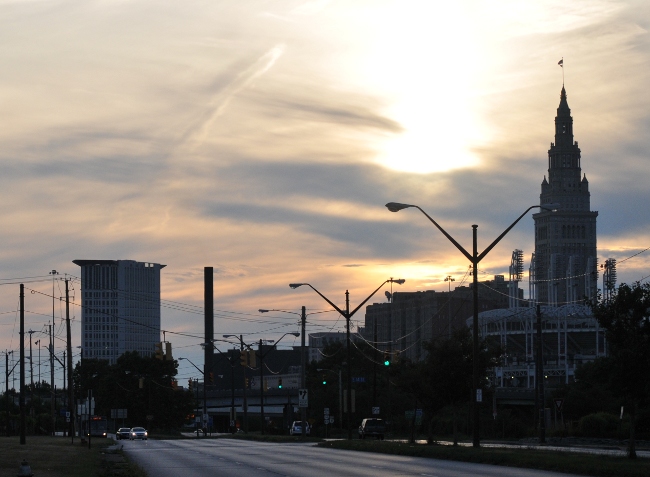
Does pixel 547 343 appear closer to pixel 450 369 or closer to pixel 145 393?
pixel 145 393

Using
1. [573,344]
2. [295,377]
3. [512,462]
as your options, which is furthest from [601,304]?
[573,344]

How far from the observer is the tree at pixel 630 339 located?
3359cm

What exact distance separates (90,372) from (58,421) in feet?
31.5

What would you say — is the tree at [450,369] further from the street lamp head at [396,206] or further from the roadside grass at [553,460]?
the street lamp head at [396,206]

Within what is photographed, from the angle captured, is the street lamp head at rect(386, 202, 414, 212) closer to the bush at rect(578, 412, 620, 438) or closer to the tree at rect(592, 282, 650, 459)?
the tree at rect(592, 282, 650, 459)

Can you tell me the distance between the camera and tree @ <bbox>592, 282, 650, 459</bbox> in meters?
33.6

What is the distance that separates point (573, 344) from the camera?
19575 cm

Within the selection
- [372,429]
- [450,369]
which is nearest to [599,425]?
[372,429]

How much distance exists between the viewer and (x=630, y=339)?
33.9m

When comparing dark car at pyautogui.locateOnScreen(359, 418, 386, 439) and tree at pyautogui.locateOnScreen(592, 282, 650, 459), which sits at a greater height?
tree at pyautogui.locateOnScreen(592, 282, 650, 459)

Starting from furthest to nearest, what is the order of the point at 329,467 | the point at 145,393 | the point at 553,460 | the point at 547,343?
the point at 547,343 → the point at 145,393 → the point at 329,467 → the point at 553,460

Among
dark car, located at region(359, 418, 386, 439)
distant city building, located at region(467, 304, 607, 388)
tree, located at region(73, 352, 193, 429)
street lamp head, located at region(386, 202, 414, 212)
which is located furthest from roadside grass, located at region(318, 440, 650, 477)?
distant city building, located at region(467, 304, 607, 388)

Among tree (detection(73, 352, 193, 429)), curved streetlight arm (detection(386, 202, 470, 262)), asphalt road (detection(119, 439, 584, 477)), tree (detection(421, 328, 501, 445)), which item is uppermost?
curved streetlight arm (detection(386, 202, 470, 262))

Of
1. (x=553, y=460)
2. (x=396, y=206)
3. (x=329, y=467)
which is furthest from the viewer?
(x=396, y=206)
